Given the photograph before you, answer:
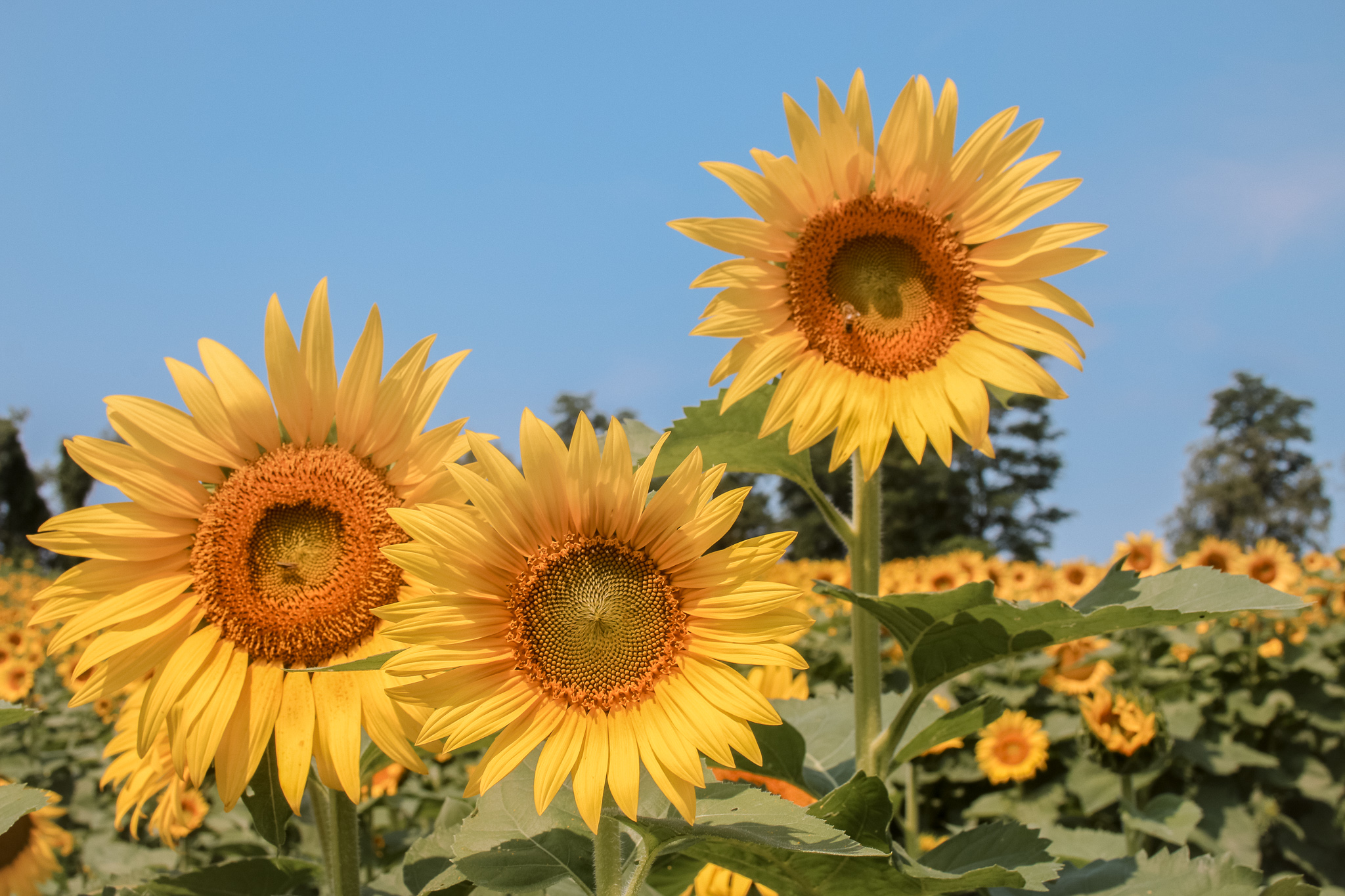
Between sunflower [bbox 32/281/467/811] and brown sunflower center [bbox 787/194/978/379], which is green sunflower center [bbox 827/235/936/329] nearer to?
brown sunflower center [bbox 787/194/978/379]

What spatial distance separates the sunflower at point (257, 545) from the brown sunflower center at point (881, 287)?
0.79 meters

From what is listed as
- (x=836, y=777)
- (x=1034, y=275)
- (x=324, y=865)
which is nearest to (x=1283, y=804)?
(x=836, y=777)

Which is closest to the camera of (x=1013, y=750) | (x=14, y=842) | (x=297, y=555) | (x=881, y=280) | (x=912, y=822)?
(x=297, y=555)

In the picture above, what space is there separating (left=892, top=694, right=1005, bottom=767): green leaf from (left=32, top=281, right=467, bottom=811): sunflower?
103cm

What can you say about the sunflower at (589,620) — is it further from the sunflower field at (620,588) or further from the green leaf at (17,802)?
the green leaf at (17,802)

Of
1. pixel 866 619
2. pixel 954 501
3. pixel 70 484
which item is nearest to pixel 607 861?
pixel 866 619

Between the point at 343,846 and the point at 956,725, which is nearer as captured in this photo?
the point at 343,846

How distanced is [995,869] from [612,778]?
2.29 ft

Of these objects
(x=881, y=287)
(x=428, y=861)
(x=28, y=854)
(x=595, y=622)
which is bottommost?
(x=28, y=854)

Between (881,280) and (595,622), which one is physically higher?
(881,280)

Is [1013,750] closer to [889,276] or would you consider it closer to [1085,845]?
[1085,845]

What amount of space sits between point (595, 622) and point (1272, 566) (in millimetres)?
7395

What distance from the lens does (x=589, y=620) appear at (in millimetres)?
1630

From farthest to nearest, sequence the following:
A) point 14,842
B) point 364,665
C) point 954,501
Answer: point 954,501
point 14,842
point 364,665
